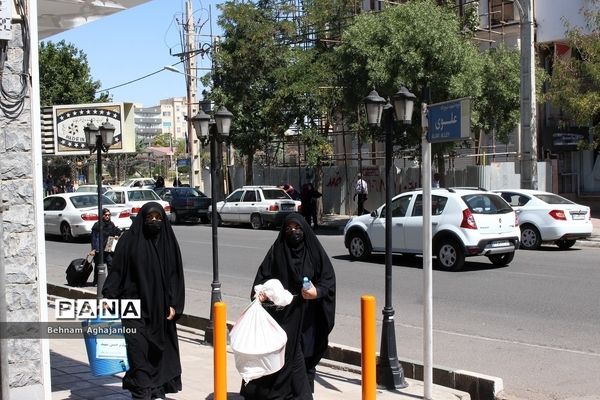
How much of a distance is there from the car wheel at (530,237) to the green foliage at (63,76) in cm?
2612

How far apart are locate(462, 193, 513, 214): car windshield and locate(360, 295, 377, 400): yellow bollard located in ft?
30.2

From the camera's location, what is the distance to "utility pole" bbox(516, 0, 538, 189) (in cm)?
2052

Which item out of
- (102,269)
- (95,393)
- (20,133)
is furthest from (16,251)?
(102,269)

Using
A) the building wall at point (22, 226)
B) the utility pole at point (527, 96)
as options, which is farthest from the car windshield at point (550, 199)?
the building wall at point (22, 226)

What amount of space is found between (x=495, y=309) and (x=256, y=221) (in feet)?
53.8

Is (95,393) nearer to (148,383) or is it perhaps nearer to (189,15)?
(148,383)

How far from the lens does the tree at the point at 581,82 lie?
70.1 feet

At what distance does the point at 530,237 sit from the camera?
18.2 metres

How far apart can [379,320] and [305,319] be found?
460 cm

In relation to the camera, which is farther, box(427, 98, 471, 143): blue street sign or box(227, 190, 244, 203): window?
box(227, 190, 244, 203): window

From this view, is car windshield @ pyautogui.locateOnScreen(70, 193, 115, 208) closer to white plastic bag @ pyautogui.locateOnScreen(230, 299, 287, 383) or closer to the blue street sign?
the blue street sign

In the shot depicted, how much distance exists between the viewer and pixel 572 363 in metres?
7.84

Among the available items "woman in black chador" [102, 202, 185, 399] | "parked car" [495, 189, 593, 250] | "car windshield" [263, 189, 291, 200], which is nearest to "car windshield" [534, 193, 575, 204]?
"parked car" [495, 189, 593, 250]

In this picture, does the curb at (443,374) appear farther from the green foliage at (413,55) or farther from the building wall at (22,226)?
the green foliage at (413,55)
